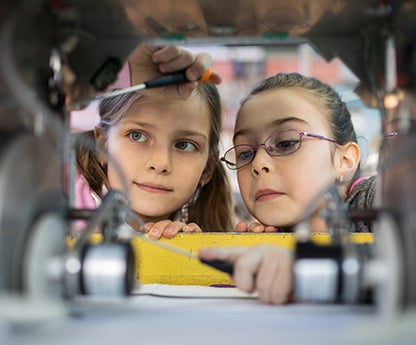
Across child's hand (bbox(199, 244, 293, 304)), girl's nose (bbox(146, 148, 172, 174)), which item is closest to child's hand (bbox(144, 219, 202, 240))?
girl's nose (bbox(146, 148, 172, 174))

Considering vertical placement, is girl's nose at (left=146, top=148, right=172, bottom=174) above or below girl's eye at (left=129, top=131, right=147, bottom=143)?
below

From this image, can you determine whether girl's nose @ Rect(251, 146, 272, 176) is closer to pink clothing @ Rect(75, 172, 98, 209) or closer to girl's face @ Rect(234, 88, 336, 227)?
girl's face @ Rect(234, 88, 336, 227)

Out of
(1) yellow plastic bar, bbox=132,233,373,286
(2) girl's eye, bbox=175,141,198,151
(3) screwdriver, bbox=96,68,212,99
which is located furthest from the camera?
(2) girl's eye, bbox=175,141,198,151

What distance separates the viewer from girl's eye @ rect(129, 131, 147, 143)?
4.12 feet

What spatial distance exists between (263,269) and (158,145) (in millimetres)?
593

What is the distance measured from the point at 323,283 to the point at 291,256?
0.20ft

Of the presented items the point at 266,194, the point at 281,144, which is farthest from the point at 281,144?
the point at 266,194

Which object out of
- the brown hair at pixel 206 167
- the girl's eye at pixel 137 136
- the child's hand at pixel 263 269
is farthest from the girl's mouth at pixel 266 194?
the child's hand at pixel 263 269

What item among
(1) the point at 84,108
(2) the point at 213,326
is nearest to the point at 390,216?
(2) the point at 213,326

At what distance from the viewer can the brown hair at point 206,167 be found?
4.12 ft

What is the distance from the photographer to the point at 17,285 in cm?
59

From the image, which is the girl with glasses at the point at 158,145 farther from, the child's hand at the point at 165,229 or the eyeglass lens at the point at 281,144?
the eyeglass lens at the point at 281,144

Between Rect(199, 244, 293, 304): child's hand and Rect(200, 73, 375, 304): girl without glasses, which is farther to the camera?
Rect(200, 73, 375, 304): girl without glasses

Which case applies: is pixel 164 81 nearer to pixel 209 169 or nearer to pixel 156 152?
pixel 156 152
